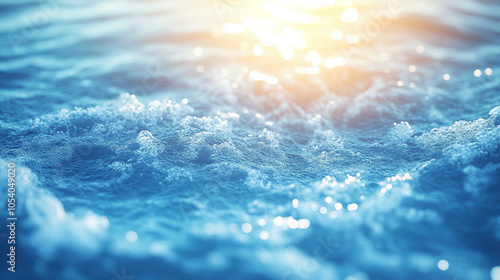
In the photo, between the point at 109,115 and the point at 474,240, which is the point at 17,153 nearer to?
the point at 109,115

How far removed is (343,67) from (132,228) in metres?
4.22

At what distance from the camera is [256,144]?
4953 mm

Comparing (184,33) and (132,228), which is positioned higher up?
(184,33)

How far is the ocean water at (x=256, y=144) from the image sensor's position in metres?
3.64

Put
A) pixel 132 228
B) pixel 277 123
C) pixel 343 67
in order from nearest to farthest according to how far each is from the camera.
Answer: pixel 132 228 < pixel 277 123 < pixel 343 67

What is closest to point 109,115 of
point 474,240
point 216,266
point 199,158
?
point 199,158

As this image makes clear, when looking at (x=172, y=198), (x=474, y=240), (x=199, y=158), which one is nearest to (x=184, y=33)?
(x=199, y=158)

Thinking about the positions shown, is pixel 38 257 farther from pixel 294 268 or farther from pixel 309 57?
pixel 309 57

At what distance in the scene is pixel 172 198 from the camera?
4.18m

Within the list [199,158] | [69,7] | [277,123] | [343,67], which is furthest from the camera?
[69,7]

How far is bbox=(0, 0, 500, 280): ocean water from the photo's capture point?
12.0ft

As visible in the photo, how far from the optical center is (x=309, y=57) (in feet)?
22.2

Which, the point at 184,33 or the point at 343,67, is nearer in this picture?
the point at 343,67

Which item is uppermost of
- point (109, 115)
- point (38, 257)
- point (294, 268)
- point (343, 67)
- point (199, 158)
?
point (343, 67)
